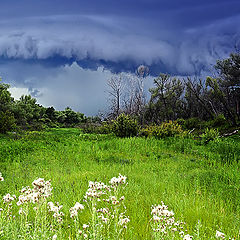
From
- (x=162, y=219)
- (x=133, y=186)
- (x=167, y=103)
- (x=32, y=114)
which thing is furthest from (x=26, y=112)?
(x=162, y=219)

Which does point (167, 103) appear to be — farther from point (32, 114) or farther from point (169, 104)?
point (32, 114)

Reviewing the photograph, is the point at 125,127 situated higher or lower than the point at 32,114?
higher

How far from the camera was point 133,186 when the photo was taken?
475 cm

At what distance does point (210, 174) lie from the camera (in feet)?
19.8

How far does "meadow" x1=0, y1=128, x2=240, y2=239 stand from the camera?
8.78ft

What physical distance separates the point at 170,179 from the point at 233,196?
1443 millimetres

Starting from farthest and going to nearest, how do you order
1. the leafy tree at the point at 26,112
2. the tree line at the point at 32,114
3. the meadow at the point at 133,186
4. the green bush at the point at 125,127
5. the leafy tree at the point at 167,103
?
the leafy tree at the point at 167,103 → the leafy tree at the point at 26,112 → the tree line at the point at 32,114 → the green bush at the point at 125,127 → the meadow at the point at 133,186

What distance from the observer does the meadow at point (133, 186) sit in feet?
8.78

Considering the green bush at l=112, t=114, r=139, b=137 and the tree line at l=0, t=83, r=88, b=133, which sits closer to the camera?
the green bush at l=112, t=114, r=139, b=137

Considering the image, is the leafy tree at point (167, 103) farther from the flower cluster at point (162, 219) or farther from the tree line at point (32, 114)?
the flower cluster at point (162, 219)

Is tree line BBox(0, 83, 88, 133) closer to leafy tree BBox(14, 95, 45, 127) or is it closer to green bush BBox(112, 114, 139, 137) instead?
leafy tree BBox(14, 95, 45, 127)

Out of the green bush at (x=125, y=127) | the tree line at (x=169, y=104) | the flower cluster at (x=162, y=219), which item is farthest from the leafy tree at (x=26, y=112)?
the flower cluster at (x=162, y=219)

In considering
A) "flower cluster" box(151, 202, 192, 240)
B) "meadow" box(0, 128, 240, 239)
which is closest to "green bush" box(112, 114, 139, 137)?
"meadow" box(0, 128, 240, 239)

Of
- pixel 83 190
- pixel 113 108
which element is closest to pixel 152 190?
pixel 83 190
